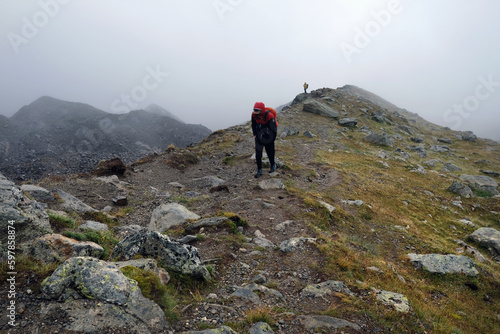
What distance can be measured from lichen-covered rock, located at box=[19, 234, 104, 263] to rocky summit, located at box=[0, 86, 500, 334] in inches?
1.0


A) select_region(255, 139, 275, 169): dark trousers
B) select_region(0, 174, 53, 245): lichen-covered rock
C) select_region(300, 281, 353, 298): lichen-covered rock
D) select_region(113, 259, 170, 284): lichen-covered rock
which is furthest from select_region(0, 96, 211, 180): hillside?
select_region(300, 281, 353, 298): lichen-covered rock

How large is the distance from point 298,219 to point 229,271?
4.81 m

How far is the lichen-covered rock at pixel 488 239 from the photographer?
40.4 ft

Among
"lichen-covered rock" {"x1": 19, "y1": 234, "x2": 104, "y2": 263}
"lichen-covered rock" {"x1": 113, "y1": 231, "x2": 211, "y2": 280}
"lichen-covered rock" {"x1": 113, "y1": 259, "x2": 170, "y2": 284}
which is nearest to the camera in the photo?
"lichen-covered rock" {"x1": 19, "y1": 234, "x2": 104, "y2": 263}

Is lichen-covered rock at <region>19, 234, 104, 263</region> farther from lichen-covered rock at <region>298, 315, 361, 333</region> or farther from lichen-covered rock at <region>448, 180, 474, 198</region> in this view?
lichen-covered rock at <region>448, 180, 474, 198</region>

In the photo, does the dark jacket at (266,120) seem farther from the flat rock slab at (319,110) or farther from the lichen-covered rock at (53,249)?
the flat rock slab at (319,110)

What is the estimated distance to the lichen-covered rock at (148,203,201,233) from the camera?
9.92 metres

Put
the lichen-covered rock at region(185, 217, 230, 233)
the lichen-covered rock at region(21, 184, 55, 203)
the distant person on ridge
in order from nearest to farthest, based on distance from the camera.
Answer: the lichen-covered rock at region(185, 217, 230, 233) < the lichen-covered rock at region(21, 184, 55, 203) < the distant person on ridge

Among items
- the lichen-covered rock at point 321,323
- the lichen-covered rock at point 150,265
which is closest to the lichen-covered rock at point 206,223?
the lichen-covered rock at point 150,265

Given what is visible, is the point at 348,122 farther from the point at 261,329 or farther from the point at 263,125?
the point at 261,329

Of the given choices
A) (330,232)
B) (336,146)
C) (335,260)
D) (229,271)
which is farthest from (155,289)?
(336,146)

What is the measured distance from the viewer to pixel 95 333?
3.75 m

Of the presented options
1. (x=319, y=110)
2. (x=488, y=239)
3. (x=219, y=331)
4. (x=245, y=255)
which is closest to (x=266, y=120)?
(x=245, y=255)

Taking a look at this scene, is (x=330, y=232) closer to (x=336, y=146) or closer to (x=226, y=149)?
(x=226, y=149)
